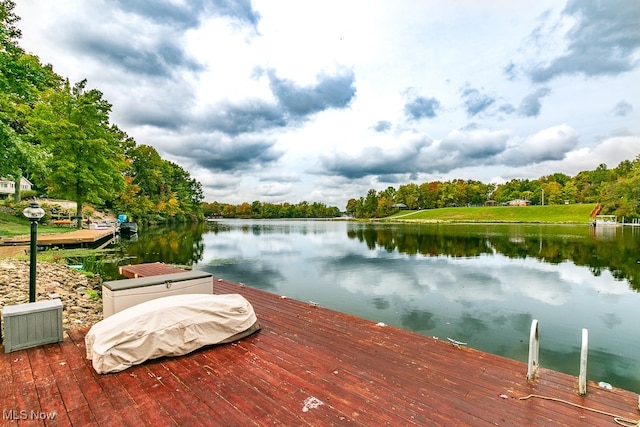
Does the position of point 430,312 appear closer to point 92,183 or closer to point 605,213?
point 92,183

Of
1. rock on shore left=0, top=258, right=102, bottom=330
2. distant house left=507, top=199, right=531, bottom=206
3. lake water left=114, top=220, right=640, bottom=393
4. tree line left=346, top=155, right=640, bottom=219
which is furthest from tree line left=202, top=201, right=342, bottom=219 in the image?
rock on shore left=0, top=258, right=102, bottom=330

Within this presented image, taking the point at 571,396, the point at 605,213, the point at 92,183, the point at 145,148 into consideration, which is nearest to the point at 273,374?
the point at 571,396

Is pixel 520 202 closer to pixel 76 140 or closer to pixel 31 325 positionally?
pixel 76 140

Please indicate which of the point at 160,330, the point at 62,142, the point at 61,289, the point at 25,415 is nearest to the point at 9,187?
the point at 62,142

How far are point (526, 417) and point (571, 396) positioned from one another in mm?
709

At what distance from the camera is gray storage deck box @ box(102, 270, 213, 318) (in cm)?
420

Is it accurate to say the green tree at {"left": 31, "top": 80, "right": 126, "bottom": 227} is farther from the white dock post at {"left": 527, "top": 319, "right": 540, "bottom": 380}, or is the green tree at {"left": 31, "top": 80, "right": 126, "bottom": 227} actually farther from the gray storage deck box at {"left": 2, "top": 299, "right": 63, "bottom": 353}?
the white dock post at {"left": 527, "top": 319, "right": 540, "bottom": 380}

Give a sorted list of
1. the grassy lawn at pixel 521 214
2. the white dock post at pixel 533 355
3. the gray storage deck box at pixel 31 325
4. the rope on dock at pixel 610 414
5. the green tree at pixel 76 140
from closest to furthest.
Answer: the rope on dock at pixel 610 414
the white dock post at pixel 533 355
the gray storage deck box at pixel 31 325
the green tree at pixel 76 140
the grassy lawn at pixel 521 214

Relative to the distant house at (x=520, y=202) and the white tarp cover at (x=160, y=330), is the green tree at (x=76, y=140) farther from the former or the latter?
the distant house at (x=520, y=202)

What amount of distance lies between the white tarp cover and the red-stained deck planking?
128 mm

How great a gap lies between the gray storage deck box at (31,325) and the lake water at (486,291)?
19.8ft

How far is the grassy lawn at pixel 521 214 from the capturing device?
2287 inches

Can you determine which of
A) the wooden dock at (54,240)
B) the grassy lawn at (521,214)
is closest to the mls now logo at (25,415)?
the wooden dock at (54,240)

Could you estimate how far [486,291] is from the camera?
34.0ft
